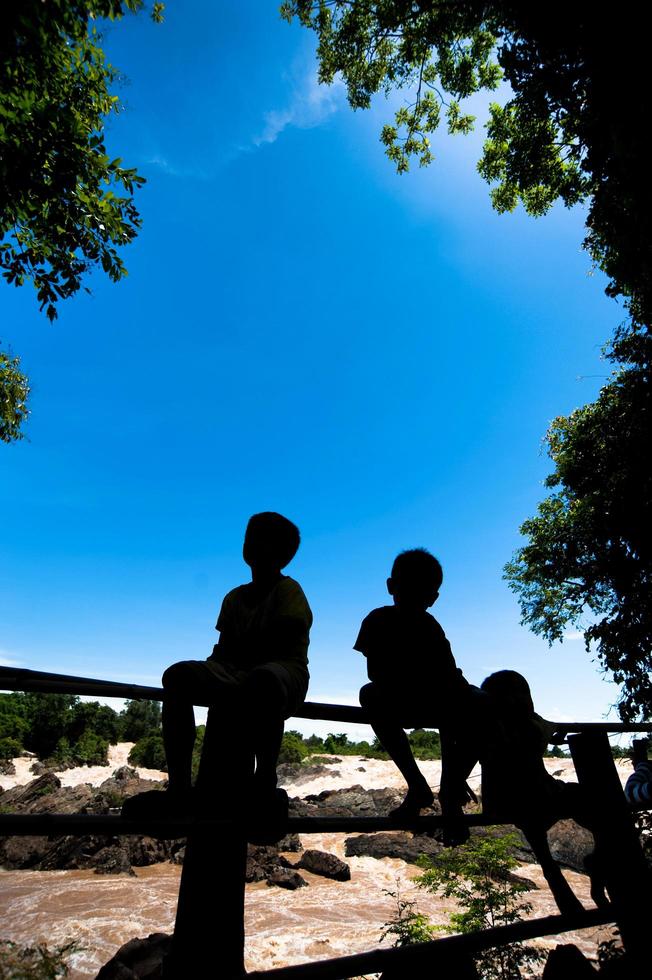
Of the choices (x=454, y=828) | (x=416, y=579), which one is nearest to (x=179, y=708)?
(x=454, y=828)

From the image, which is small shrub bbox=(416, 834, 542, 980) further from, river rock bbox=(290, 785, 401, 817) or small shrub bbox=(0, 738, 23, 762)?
small shrub bbox=(0, 738, 23, 762)

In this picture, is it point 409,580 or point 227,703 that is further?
point 409,580

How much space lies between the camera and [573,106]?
24.4ft

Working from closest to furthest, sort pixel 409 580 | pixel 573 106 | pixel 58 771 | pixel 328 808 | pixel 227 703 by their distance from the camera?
pixel 227 703, pixel 409 580, pixel 573 106, pixel 328 808, pixel 58 771

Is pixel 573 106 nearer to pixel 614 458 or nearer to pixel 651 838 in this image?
pixel 614 458

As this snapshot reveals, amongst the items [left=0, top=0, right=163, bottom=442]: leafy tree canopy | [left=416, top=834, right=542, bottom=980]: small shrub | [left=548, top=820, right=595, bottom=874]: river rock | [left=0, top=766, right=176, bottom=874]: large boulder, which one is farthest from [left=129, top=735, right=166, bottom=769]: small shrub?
[left=0, top=0, right=163, bottom=442]: leafy tree canopy

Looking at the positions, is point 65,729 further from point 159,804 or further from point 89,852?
point 159,804

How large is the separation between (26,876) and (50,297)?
2047 cm

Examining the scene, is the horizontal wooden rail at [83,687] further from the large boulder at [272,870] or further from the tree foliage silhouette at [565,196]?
the large boulder at [272,870]

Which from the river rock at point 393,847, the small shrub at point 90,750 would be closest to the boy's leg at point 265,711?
the river rock at point 393,847

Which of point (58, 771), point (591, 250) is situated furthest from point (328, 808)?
point (591, 250)

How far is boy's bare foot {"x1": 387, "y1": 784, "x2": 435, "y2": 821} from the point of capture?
1743 mm

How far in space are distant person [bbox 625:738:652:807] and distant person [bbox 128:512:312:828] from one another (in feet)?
6.21

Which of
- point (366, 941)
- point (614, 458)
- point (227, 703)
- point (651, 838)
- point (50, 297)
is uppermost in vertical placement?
point (614, 458)
